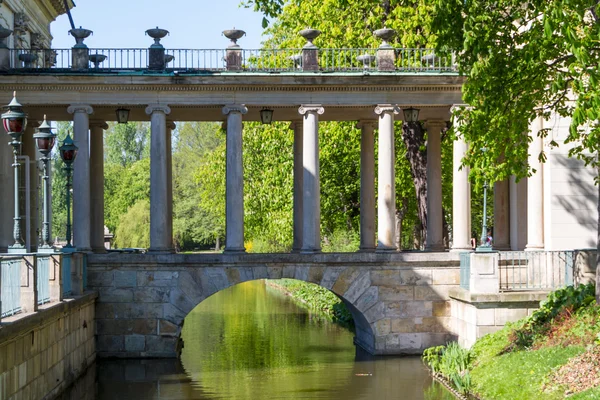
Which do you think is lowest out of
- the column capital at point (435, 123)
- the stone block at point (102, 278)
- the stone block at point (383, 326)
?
the stone block at point (383, 326)

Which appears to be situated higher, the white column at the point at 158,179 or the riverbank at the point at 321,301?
the white column at the point at 158,179

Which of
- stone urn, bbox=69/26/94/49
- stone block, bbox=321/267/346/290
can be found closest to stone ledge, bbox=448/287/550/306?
stone block, bbox=321/267/346/290

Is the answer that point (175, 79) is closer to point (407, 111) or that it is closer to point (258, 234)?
point (407, 111)

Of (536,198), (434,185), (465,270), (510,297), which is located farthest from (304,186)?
(510,297)

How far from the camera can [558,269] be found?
2925 centimetres

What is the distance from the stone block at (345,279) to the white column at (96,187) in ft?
28.2

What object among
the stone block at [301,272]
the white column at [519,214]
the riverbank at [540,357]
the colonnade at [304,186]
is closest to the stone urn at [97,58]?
the colonnade at [304,186]

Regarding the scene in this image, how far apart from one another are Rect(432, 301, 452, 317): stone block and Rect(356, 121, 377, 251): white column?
425 centimetres

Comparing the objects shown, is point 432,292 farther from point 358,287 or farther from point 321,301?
point 321,301

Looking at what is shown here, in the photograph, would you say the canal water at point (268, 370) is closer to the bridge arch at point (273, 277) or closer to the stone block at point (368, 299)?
the stone block at point (368, 299)

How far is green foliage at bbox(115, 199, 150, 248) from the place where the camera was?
86.6 meters

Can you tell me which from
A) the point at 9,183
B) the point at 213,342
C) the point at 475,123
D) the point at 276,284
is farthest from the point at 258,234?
the point at 475,123

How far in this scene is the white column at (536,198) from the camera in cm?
3225

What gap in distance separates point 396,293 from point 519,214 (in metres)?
6.18
